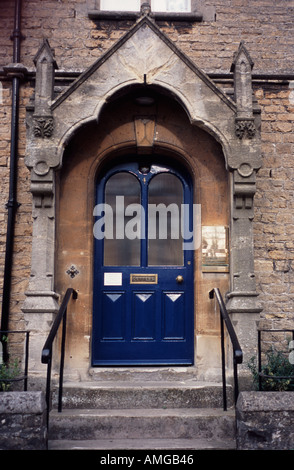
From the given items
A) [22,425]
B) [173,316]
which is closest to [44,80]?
[173,316]

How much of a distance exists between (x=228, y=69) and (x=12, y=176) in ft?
11.5

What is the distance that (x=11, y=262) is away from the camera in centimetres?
684

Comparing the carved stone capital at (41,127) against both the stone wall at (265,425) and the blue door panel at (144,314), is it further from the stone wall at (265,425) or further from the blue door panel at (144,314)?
the stone wall at (265,425)

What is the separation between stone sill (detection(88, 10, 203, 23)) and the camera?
7.53 meters

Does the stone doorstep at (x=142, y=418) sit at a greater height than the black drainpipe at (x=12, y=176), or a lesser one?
lesser

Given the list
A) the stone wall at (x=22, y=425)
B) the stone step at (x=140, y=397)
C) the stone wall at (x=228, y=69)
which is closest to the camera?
the stone wall at (x=22, y=425)

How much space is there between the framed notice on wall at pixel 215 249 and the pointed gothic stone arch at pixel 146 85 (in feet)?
0.90

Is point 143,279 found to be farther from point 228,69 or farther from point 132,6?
point 132,6

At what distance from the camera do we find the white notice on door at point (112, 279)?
6.79 meters

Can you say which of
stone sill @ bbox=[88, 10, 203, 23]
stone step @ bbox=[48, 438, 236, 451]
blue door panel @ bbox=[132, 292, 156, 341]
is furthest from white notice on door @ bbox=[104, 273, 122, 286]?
stone sill @ bbox=[88, 10, 203, 23]

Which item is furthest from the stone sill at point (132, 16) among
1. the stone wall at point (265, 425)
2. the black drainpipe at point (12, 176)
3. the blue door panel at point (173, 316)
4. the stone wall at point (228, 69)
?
the stone wall at point (265, 425)

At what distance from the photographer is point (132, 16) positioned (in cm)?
755

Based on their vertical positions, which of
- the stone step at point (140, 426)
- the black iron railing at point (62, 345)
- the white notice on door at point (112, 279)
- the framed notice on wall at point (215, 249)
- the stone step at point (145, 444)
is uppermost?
the framed notice on wall at point (215, 249)
